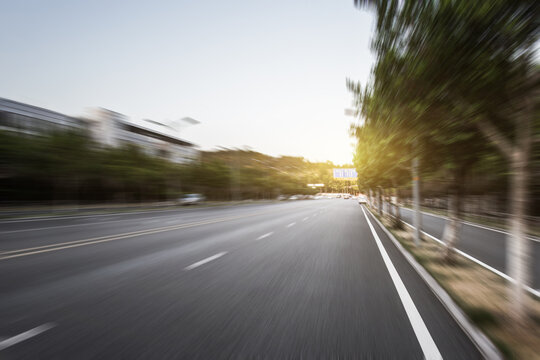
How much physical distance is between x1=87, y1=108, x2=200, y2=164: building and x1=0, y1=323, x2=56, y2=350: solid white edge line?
43778 millimetres

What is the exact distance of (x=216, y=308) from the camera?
12.4ft

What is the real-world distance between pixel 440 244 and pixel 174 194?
4688 cm

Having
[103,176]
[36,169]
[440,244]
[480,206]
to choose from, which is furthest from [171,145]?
[440,244]

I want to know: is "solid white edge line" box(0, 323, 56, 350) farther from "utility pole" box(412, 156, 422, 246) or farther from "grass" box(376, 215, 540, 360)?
"utility pole" box(412, 156, 422, 246)

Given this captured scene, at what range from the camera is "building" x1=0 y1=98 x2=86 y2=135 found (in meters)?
30.9

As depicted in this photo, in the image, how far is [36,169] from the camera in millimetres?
27734

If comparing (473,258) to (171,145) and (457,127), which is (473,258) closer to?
(457,127)

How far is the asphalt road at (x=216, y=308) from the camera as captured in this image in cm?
276

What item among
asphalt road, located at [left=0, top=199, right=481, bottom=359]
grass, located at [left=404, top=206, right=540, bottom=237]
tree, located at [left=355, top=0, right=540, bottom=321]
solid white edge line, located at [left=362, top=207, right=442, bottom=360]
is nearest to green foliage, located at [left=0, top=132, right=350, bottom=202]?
asphalt road, located at [left=0, top=199, right=481, bottom=359]

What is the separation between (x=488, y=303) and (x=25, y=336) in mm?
5766

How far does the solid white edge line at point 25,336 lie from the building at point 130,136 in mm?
43778

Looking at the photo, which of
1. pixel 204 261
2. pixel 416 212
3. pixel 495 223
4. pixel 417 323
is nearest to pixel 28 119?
pixel 204 261

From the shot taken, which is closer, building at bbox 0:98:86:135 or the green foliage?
the green foliage

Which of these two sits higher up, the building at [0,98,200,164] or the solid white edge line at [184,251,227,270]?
the building at [0,98,200,164]
